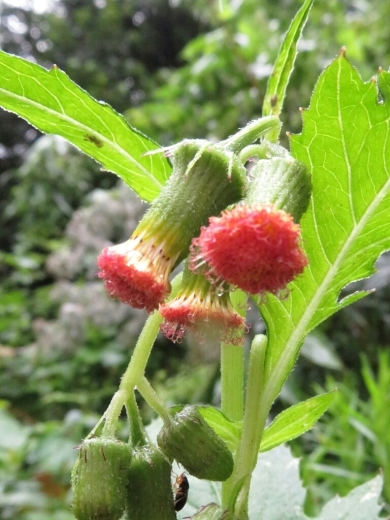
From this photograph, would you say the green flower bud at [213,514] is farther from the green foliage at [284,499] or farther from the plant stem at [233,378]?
the green foliage at [284,499]

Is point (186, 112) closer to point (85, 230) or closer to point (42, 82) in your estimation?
point (85, 230)

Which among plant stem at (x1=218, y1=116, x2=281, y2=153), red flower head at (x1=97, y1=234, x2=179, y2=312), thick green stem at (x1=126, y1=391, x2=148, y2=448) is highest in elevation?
plant stem at (x1=218, y1=116, x2=281, y2=153)

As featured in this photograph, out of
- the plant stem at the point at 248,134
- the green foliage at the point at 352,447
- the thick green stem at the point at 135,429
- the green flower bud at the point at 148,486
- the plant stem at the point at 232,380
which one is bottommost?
the green flower bud at the point at 148,486

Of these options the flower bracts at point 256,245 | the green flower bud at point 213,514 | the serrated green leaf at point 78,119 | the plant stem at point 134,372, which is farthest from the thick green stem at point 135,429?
the serrated green leaf at point 78,119

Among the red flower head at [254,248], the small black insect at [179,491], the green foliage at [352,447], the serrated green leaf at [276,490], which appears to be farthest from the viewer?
the green foliage at [352,447]

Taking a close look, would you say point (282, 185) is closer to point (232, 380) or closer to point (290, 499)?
point (232, 380)

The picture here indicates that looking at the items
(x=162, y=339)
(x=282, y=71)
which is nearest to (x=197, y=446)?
(x=282, y=71)

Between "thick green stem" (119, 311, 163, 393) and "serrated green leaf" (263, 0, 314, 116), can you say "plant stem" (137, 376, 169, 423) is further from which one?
"serrated green leaf" (263, 0, 314, 116)

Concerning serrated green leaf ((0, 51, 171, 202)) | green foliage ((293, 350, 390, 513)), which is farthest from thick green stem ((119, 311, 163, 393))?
green foliage ((293, 350, 390, 513))
